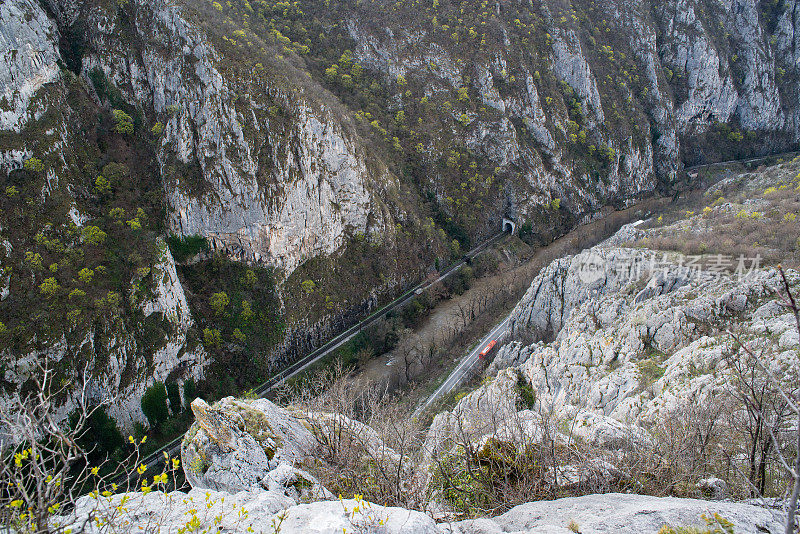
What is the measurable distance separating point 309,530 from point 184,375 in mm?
38106

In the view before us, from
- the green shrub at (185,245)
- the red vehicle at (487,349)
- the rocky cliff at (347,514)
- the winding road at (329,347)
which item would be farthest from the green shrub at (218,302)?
the rocky cliff at (347,514)

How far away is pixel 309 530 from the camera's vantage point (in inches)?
299

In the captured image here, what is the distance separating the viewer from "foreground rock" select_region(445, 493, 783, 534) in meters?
7.03

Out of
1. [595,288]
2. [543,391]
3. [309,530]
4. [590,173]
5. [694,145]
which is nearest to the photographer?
[309,530]

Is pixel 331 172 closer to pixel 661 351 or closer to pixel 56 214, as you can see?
pixel 56 214

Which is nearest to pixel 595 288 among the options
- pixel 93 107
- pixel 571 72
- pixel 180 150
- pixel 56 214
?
pixel 180 150

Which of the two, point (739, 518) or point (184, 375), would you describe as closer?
point (739, 518)

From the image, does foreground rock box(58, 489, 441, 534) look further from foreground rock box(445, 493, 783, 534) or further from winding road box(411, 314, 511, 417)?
winding road box(411, 314, 511, 417)

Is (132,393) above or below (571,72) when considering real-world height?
below

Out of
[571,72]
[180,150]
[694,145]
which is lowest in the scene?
[694,145]

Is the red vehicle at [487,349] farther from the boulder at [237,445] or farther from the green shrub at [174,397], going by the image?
the boulder at [237,445]

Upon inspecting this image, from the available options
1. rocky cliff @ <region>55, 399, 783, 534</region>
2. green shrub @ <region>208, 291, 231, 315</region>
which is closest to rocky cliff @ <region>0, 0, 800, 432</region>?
green shrub @ <region>208, 291, 231, 315</region>

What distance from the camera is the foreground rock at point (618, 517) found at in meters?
7.03

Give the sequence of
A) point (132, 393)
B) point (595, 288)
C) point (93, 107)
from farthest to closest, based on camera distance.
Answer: point (93, 107) → point (132, 393) → point (595, 288)
